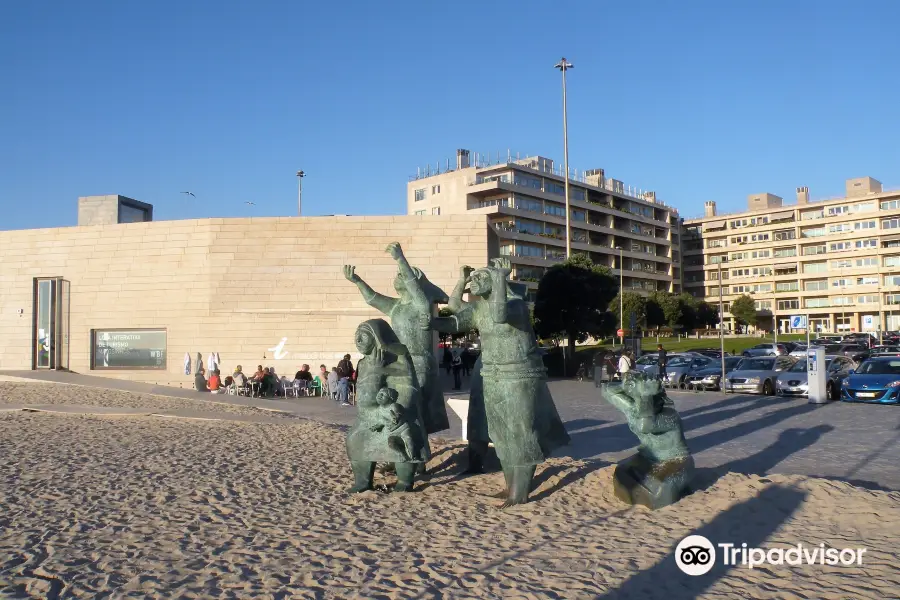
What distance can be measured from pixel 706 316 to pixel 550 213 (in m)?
19.8

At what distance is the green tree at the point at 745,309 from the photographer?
75.6 metres

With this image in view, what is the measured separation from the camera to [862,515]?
6.07 m

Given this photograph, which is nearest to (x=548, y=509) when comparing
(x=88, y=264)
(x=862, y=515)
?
(x=862, y=515)

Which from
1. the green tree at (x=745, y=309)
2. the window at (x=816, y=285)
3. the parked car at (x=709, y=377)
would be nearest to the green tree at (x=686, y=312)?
the green tree at (x=745, y=309)

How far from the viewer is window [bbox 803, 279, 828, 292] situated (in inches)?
3014

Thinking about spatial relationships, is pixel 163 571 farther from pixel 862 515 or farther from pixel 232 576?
pixel 862 515

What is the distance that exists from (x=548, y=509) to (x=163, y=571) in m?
3.35

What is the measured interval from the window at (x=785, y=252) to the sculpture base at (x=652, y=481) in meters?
80.6

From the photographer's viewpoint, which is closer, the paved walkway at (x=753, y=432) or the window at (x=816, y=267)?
the paved walkway at (x=753, y=432)

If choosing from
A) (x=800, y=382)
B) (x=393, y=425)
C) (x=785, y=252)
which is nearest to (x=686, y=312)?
(x=785, y=252)

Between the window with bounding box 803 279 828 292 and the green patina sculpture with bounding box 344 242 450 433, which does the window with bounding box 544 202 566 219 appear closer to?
the window with bounding box 803 279 828 292

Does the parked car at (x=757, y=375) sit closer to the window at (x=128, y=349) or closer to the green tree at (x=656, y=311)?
the window at (x=128, y=349)


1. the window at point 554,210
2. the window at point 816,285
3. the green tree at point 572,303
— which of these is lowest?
the green tree at point 572,303

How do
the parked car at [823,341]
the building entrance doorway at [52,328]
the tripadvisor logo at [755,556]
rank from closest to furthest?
the tripadvisor logo at [755,556], the building entrance doorway at [52,328], the parked car at [823,341]
